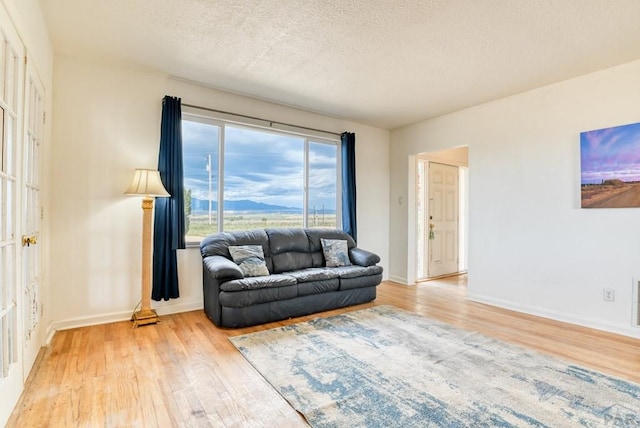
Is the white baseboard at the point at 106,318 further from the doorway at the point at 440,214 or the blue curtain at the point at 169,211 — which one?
the doorway at the point at 440,214

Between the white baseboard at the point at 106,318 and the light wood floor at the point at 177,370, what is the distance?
3.6 inches

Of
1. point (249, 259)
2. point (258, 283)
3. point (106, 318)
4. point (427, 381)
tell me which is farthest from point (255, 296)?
point (427, 381)

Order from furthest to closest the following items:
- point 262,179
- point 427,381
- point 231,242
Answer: point 262,179, point 231,242, point 427,381

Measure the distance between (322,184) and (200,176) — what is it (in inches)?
72.5

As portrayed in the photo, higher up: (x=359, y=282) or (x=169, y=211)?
(x=169, y=211)

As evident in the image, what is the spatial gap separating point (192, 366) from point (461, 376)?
6.26 ft

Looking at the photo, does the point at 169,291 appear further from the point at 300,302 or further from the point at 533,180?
the point at 533,180

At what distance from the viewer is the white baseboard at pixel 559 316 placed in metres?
2.98

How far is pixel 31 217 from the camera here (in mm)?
2305

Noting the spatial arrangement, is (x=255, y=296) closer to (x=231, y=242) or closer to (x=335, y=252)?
(x=231, y=242)

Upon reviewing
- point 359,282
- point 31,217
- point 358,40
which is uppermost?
point 358,40

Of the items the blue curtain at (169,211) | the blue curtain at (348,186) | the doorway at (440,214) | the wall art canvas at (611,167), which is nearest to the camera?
the wall art canvas at (611,167)

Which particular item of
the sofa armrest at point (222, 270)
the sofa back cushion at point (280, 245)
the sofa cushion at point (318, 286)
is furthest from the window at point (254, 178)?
the sofa cushion at point (318, 286)

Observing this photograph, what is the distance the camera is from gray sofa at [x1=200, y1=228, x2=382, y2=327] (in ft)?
10.0
